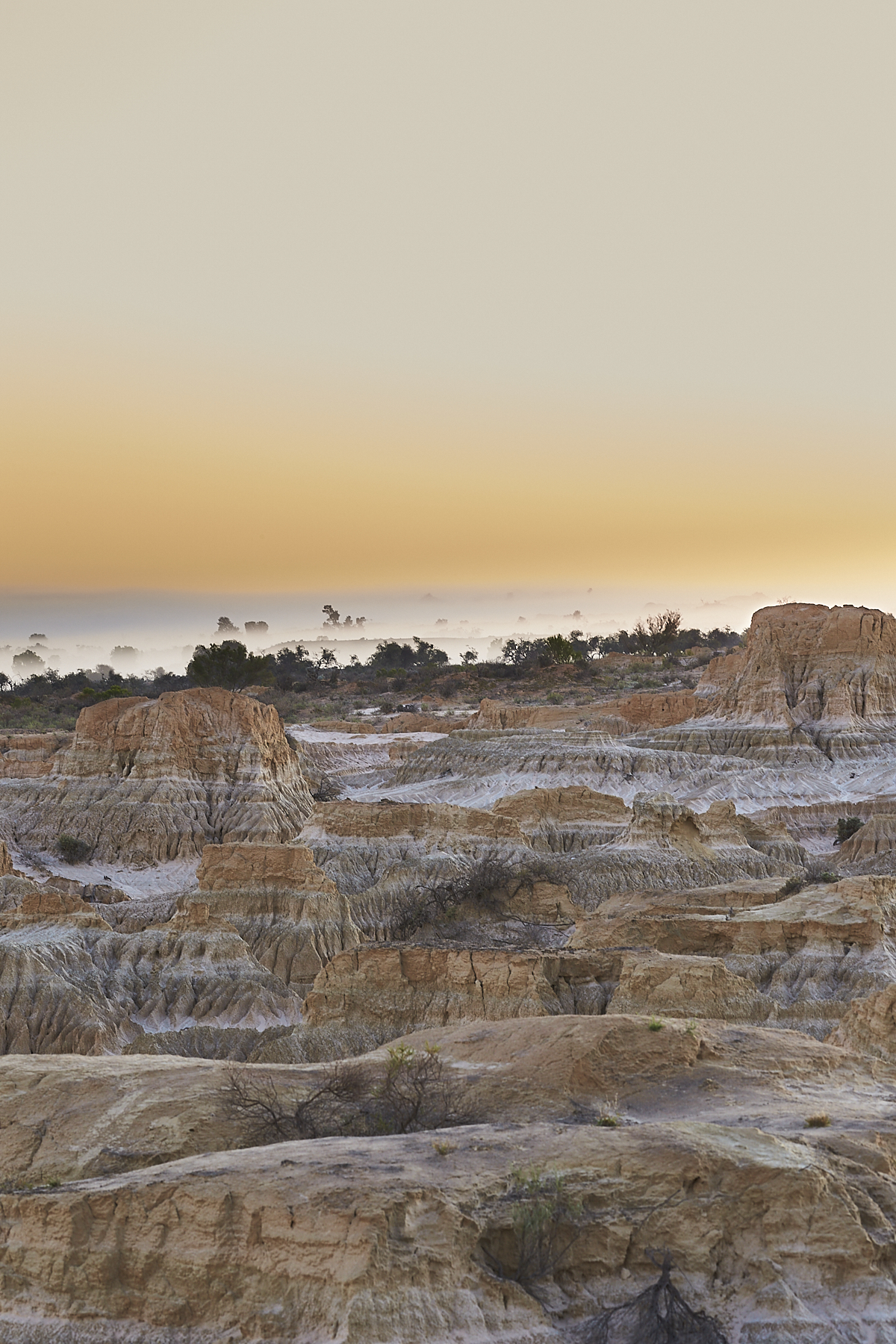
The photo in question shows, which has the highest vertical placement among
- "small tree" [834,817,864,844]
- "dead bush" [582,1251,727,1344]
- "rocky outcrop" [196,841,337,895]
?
"dead bush" [582,1251,727,1344]

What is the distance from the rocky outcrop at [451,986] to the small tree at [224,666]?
125 m

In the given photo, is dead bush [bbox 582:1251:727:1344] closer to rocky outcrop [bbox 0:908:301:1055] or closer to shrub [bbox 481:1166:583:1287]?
shrub [bbox 481:1166:583:1287]

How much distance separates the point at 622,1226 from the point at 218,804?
69285 mm

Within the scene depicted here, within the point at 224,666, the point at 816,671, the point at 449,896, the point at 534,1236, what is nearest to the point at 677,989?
the point at 534,1236

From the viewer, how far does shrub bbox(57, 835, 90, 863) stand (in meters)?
76.2

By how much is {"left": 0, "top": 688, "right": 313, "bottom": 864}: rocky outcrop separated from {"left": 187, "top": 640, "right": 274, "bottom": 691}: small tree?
65.6 meters

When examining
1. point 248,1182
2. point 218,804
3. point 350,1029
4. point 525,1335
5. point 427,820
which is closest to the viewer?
point 525,1335

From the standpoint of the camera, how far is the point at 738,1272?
13.6m

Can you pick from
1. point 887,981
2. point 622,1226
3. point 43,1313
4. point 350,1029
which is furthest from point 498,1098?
point 887,981

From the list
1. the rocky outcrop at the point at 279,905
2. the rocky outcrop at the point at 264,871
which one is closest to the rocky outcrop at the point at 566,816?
the rocky outcrop at the point at 264,871

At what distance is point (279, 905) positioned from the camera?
179 ft

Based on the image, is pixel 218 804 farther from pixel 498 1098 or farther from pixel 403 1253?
pixel 403 1253

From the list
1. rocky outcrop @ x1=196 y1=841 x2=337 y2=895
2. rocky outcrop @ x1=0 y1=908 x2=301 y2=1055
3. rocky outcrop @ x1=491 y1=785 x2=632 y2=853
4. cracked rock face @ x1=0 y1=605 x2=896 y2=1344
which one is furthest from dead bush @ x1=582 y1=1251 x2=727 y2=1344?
rocky outcrop @ x1=491 y1=785 x2=632 y2=853

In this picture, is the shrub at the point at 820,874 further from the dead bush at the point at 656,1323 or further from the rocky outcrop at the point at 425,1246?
the dead bush at the point at 656,1323
